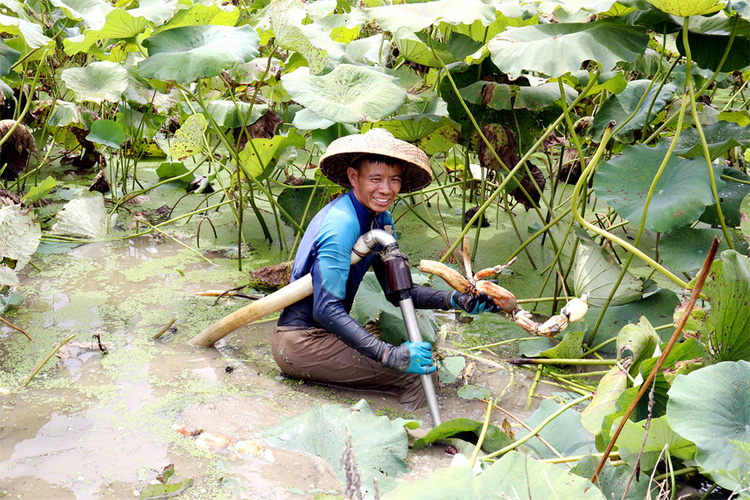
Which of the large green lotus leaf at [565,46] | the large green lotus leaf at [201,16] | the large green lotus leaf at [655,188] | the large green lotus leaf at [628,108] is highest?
the large green lotus leaf at [201,16]

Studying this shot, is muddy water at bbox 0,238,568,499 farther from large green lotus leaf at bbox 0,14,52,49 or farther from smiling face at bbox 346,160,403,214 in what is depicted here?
large green lotus leaf at bbox 0,14,52,49

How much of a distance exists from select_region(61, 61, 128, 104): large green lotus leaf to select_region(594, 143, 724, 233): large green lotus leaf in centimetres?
253

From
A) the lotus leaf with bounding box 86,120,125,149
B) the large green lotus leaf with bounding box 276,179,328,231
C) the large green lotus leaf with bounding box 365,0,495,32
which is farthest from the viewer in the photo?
the lotus leaf with bounding box 86,120,125,149

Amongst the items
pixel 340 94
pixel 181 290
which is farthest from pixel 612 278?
pixel 181 290

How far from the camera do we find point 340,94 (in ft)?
8.64

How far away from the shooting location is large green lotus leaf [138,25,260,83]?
2.44 meters

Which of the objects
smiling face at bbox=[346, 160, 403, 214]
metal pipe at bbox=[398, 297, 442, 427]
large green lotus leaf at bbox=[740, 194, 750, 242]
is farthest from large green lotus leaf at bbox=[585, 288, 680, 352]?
smiling face at bbox=[346, 160, 403, 214]

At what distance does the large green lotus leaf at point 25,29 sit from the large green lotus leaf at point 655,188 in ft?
8.10

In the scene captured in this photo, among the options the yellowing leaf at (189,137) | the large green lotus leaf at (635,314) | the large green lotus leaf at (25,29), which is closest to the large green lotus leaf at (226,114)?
the yellowing leaf at (189,137)

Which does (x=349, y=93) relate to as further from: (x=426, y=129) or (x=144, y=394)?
(x=144, y=394)

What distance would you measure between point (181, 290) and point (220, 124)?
93cm

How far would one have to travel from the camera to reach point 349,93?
263cm

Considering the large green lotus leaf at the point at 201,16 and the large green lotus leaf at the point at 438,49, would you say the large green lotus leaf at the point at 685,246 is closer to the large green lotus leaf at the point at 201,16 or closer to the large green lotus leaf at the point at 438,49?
the large green lotus leaf at the point at 438,49

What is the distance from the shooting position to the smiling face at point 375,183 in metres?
2.18
